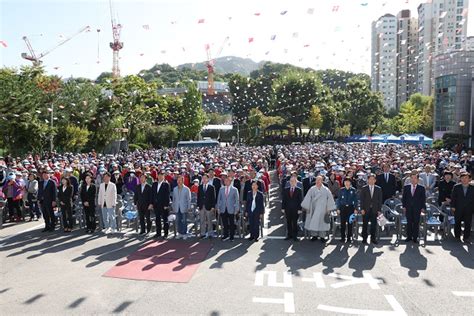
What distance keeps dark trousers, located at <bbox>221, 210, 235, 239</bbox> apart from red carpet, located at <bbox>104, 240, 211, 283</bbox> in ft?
2.20

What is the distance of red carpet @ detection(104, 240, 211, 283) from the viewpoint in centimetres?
736

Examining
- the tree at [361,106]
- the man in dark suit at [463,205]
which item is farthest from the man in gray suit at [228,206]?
the tree at [361,106]

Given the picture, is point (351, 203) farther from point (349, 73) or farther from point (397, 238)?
point (349, 73)

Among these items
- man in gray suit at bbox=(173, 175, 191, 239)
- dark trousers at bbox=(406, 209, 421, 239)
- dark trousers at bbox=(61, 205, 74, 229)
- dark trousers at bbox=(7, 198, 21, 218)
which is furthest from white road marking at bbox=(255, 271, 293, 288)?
dark trousers at bbox=(7, 198, 21, 218)

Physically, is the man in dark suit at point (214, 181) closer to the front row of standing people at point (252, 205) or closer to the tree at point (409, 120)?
the front row of standing people at point (252, 205)

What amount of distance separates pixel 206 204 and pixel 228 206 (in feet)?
1.79

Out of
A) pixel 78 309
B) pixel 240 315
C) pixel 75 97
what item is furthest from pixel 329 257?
pixel 75 97

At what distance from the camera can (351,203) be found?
9.59 m

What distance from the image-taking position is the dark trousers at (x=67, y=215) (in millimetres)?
10797

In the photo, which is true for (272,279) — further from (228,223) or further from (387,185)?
(387,185)

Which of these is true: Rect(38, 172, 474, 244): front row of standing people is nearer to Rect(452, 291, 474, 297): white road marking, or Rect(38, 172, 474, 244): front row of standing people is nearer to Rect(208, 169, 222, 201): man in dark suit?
Rect(208, 169, 222, 201): man in dark suit

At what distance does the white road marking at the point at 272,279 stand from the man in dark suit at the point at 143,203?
3.97 metres

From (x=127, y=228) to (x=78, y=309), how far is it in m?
5.25

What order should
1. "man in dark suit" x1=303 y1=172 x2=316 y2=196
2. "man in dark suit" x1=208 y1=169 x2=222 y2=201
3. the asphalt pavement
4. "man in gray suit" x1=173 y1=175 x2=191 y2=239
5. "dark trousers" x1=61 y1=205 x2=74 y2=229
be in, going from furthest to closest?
"man in dark suit" x1=303 y1=172 x2=316 y2=196 < "man in dark suit" x1=208 y1=169 x2=222 y2=201 < "dark trousers" x1=61 y1=205 x2=74 y2=229 < "man in gray suit" x1=173 y1=175 x2=191 y2=239 < the asphalt pavement
